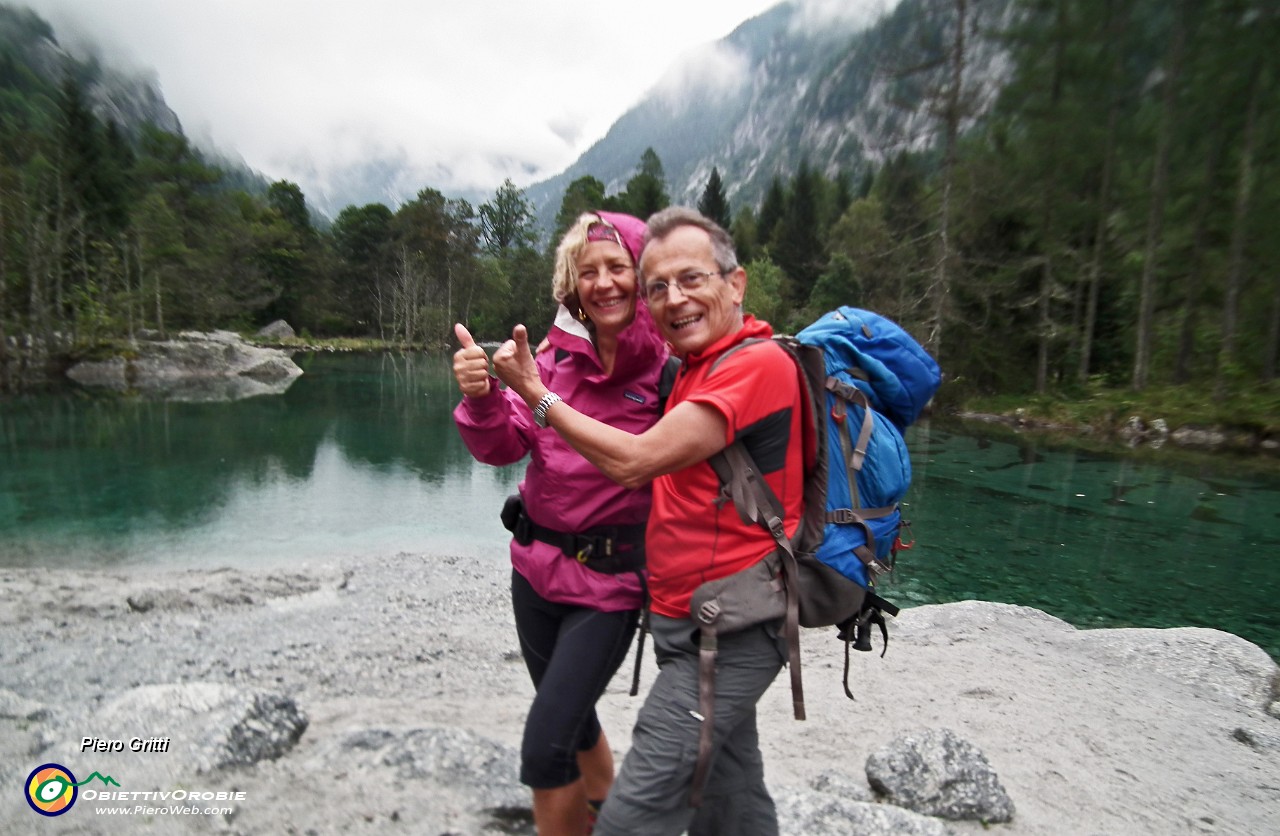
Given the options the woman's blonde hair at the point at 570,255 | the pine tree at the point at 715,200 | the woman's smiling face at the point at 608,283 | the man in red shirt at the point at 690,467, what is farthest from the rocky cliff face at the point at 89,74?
the man in red shirt at the point at 690,467

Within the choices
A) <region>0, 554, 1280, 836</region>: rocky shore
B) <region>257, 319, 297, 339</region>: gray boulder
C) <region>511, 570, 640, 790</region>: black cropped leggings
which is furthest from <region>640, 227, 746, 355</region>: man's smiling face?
<region>257, 319, 297, 339</region>: gray boulder

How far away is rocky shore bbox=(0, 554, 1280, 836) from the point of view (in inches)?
97.1

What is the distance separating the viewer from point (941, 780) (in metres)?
2.93

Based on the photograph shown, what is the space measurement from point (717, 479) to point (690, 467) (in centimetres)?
7

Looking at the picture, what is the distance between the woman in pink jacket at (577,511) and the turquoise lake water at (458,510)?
540cm

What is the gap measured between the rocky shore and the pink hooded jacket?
3.53ft

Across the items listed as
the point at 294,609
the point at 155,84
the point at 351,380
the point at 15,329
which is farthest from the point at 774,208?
the point at 155,84

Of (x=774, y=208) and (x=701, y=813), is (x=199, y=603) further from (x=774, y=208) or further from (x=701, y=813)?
(x=774, y=208)

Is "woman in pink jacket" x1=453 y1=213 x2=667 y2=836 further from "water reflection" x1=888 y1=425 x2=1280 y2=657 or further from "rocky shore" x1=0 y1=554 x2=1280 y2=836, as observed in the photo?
"water reflection" x1=888 y1=425 x2=1280 y2=657

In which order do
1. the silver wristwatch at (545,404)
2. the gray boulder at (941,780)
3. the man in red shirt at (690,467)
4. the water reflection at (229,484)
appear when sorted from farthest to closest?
1. the water reflection at (229,484)
2. the gray boulder at (941,780)
3. the silver wristwatch at (545,404)
4. the man in red shirt at (690,467)

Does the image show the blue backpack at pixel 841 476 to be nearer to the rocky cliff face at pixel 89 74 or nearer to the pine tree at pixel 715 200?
the pine tree at pixel 715 200

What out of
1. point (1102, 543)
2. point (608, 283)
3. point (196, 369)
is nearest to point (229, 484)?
point (608, 283)

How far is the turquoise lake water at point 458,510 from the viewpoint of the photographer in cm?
741

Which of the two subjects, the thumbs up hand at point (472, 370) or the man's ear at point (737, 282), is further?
the thumbs up hand at point (472, 370)
